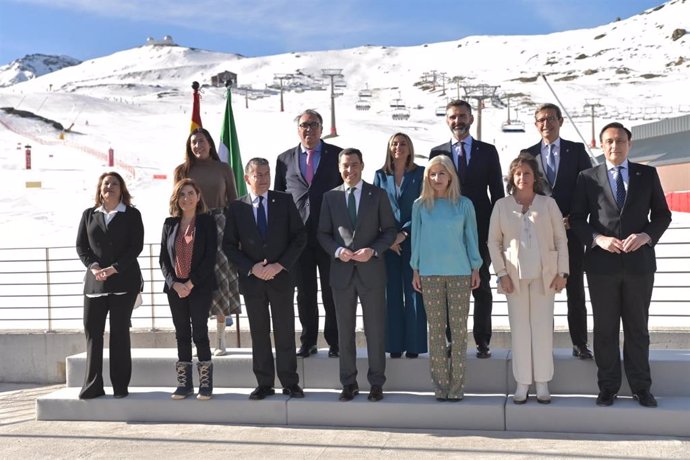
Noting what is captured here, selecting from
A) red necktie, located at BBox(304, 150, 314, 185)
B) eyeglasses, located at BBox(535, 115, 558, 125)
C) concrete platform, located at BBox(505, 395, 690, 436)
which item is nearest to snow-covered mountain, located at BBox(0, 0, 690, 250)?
red necktie, located at BBox(304, 150, 314, 185)

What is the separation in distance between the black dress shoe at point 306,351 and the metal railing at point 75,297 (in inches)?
43.4

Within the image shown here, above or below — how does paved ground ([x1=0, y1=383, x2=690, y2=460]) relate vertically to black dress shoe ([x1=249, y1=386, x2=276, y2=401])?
below

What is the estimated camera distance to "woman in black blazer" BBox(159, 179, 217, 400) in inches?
227

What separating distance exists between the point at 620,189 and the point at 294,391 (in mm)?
2600

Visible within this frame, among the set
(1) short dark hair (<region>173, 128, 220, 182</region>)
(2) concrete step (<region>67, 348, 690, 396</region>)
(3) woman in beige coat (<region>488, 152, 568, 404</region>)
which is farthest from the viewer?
(1) short dark hair (<region>173, 128, 220, 182</region>)

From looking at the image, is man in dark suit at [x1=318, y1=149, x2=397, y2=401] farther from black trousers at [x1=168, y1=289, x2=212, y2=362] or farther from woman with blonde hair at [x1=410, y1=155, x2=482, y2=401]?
black trousers at [x1=168, y1=289, x2=212, y2=362]

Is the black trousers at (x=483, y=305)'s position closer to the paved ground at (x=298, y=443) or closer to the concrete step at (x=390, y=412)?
the concrete step at (x=390, y=412)

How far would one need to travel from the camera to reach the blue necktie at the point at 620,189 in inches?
206

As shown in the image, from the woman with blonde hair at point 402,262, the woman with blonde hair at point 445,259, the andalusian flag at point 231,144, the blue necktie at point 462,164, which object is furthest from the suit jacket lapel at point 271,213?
the andalusian flag at point 231,144

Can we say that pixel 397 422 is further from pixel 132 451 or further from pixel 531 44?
pixel 531 44

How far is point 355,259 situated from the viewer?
5465mm

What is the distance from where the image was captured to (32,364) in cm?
782

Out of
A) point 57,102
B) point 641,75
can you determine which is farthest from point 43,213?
point 641,75

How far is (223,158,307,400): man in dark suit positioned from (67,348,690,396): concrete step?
38 centimetres
